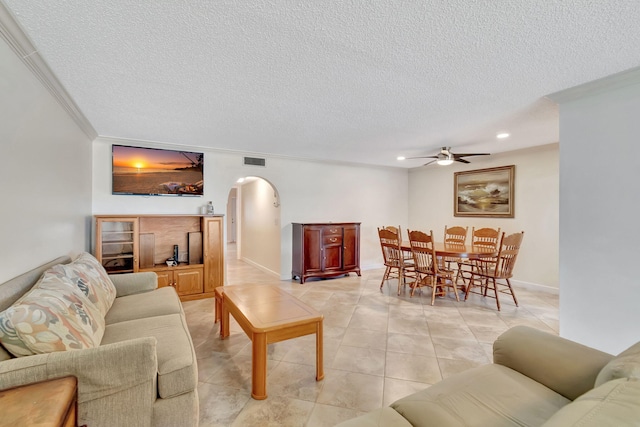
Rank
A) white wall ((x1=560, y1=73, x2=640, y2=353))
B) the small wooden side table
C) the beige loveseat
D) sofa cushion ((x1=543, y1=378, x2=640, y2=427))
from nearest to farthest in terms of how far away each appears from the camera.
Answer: sofa cushion ((x1=543, y1=378, x2=640, y2=427)), the small wooden side table, the beige loveseat, white wall ((x1=560, y1=73, x2=640, y2=353))

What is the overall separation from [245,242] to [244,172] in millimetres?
3011

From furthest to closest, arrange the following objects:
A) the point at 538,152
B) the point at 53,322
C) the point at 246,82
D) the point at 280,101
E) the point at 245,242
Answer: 1. the point at 245,242
2. the point at 538,152
3. the point at 280,101
4. the point at 246,82
5. the point at 53,322

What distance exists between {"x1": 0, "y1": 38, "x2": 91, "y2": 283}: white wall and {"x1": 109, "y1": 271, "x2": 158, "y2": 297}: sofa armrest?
1.74 ft

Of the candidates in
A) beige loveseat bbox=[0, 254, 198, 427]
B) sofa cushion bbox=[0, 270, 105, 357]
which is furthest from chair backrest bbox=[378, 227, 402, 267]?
sofa cushion bbox=[0, 270, 105, 357]

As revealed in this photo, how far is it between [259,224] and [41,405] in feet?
18.4

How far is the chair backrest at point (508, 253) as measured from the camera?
3738 mm

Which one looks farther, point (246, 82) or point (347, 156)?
point (347, 156)

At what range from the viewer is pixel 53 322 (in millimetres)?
1382

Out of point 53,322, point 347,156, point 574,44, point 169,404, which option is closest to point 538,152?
point 347,156

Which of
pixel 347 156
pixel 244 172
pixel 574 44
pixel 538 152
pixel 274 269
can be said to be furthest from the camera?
pixel 274 269

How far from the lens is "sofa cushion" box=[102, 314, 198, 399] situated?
1.51 m

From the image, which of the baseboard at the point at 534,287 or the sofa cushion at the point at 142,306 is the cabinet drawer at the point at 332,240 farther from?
the baseboard at the point at 534,287

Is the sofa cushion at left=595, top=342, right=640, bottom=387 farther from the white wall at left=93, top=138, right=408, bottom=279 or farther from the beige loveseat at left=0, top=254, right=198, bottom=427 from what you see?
the white wall at left=93, top=138, right=408, bottom=279

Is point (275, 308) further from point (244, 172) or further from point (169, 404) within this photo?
point (244, 172)
